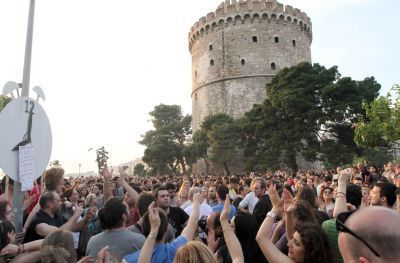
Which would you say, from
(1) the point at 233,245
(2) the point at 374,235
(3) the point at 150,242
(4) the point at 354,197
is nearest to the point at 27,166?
(3) the point at 150,242

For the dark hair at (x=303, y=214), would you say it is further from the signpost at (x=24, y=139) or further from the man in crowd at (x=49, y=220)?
the signpost at (x=24, y=139)

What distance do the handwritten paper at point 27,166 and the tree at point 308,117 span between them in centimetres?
2199

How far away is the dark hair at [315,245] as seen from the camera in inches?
96.1

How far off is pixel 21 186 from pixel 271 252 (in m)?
2.44

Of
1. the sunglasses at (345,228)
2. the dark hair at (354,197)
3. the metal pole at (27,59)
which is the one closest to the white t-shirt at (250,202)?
the dark hair at (354,197)

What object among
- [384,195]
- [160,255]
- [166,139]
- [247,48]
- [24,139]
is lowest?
[160,255]

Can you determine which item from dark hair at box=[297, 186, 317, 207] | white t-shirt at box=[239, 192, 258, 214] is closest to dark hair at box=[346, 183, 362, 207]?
dark hair at box=[297, 186, 317, 207]

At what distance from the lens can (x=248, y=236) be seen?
10.8 feet

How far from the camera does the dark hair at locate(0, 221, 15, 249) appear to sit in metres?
3.00

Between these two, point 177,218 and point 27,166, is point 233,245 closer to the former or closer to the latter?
point 27,166

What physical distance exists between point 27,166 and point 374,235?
326 centimetres


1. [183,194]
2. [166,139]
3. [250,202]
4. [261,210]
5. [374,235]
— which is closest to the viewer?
[374,235]

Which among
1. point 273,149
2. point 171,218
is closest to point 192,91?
point 273,149

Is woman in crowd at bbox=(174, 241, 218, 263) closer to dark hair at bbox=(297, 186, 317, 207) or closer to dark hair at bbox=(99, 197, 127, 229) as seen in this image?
dark hair at bbox=(99, 197, 127, 229)
